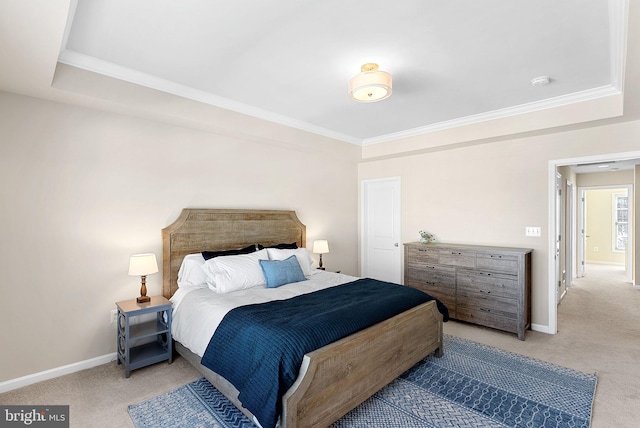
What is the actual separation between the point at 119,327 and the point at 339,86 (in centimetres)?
302

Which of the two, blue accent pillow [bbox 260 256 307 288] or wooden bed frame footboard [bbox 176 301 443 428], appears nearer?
wooden bed frame footboard [bbox 176 301 443 428]

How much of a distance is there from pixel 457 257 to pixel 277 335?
2.84 meters

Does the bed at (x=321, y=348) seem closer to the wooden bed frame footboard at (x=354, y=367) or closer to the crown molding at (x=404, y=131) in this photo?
the wooden bed frame footboard at (x=354, y=367)

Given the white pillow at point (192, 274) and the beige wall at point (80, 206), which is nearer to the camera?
the beige wall at point (80, 206)

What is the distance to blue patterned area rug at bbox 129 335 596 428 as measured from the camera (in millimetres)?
2178

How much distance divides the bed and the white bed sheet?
0.59 feet

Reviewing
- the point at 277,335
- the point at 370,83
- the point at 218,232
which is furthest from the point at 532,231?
the point at 218,232

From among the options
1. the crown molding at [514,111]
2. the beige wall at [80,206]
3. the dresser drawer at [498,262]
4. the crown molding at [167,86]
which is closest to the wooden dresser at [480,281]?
the dresser drawer at [498,262]

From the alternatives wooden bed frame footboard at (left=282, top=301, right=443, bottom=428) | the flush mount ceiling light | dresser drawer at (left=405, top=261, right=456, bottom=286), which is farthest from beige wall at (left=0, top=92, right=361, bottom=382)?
dresser drawer at (left=405, top=261, right=456, bottom=286)

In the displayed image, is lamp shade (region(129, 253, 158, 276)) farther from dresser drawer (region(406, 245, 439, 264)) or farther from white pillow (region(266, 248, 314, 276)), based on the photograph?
dresser drawer (region(406, 245, 439, 264))

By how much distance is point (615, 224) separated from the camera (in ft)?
27.4

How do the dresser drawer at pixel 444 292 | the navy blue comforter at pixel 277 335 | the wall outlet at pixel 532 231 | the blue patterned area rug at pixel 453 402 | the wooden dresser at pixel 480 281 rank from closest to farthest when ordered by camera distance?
the navy blue comforter at pixel 277 335 < the blue patterned area rug at pixel 453 402 < the wooden dresser at pixel 480 281 < the wall outlet at pixel 532 231 < the dresser drawer at pixel 444 292

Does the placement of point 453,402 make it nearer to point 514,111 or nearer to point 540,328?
point 540,328

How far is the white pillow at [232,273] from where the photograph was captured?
3066 millimetres
